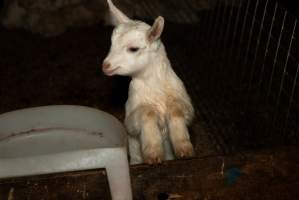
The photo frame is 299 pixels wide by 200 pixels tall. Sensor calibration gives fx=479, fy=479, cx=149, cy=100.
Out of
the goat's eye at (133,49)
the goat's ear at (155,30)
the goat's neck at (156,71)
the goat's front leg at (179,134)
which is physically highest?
the goat's ear at (155,30)

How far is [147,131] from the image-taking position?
2.83 metres

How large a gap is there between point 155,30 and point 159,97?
49 cm

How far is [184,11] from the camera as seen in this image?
635 cm

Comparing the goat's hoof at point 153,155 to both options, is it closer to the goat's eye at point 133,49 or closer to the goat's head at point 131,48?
the goat's head at point 131,48

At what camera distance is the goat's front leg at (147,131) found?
269 centimetres

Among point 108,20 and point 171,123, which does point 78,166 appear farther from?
point 108,20

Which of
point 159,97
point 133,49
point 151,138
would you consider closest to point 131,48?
point 133,49

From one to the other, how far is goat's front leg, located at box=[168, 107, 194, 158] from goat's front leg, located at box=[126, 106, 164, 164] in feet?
0.27

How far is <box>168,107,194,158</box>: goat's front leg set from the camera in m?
2.75

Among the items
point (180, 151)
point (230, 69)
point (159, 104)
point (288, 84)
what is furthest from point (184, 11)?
point (180, 151)

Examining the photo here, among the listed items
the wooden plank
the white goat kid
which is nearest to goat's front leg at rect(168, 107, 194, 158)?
the white goat kid

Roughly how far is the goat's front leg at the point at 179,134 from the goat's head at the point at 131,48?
365 mm

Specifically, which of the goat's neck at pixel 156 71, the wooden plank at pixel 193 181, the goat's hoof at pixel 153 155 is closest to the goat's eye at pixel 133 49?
the goat's neck at pixel 156 71

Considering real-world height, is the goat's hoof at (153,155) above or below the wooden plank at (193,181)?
below
